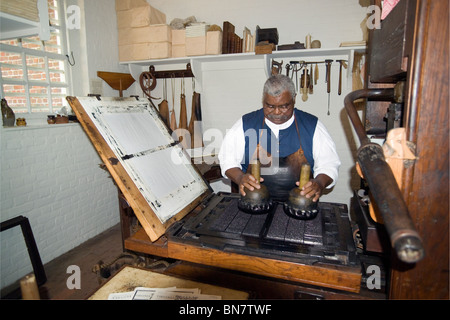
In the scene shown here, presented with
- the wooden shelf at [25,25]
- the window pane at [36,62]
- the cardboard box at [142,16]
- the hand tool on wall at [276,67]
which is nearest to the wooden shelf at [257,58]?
the hand tool on wall at [276,67]

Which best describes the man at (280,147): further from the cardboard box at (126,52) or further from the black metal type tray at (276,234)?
the cardboard box at (126,52)

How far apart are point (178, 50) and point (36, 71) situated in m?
1.82

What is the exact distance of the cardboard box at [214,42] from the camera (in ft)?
12.2

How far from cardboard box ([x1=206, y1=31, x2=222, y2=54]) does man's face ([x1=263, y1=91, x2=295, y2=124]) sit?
201 cm

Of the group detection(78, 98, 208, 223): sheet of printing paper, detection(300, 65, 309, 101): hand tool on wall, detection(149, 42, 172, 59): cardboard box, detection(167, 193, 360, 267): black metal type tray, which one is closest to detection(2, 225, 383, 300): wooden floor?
detection(167, 193, 360, 267): black metal type tray

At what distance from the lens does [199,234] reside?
1.42 metres

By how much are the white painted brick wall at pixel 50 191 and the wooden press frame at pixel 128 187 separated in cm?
144

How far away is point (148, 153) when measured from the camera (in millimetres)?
2137

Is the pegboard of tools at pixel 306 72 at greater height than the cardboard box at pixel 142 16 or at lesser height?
lesser

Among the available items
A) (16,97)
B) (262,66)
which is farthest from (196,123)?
(16,97)

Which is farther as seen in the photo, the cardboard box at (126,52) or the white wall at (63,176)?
the cardboard box at (126,52)

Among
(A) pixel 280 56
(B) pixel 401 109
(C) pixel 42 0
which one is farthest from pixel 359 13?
(C) pixel 42 0

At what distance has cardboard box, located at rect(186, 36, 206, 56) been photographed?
150 inches

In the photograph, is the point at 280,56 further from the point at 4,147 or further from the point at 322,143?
the point at 4,147
